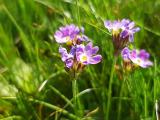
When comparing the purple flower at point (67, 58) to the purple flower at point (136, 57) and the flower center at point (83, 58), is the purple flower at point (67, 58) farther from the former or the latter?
the purple flower at point (136, 57)

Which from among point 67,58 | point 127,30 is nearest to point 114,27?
point 127,30

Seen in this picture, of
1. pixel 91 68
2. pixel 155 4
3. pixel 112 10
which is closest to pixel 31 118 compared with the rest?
pixel 91 68

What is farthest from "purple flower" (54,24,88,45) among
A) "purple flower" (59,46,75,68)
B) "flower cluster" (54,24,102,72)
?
"purple flower" (59,46,75,68)

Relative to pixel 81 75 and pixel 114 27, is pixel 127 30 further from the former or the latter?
pixel 81 75

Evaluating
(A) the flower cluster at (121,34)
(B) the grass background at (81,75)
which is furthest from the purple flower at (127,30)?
(B) the grass background at (81,75)

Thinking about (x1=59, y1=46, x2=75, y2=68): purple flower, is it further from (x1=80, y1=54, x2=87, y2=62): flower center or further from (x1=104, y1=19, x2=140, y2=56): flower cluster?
(x1=104, y1=19, x2=140, y2=56): flower cluster

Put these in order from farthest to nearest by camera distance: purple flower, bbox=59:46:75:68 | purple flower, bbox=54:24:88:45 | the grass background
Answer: the grass background, purple flower, bbox=54:24:88:45, purple flower, bbox=59:46:75:68
